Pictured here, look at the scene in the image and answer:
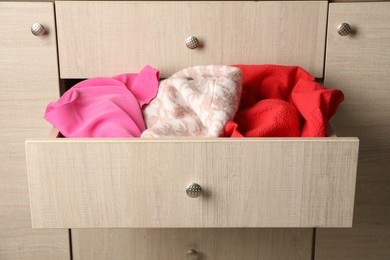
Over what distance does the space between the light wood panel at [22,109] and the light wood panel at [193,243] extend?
0.20ft

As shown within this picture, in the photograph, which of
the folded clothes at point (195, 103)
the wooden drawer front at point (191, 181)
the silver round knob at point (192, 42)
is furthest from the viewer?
the silver round knob at point (192, 42)

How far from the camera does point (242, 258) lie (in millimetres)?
1031

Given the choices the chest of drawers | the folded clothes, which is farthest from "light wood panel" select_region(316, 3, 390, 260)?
the folded clothes

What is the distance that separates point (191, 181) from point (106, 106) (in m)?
0.22

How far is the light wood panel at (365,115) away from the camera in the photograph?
0.92 m

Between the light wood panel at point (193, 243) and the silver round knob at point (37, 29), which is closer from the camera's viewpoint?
the silver round knob at point (37, 29)

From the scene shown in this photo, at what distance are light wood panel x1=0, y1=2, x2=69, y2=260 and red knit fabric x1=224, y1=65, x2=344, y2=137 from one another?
333 millimetres

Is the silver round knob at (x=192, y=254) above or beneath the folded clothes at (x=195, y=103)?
beneath

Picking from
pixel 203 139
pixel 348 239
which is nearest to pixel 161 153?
pixel 203 139

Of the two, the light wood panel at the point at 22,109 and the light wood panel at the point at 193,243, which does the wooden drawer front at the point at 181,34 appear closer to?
the light wood panel at the point at 22,109

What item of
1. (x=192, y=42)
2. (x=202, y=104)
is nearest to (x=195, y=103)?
(x=202, y=104)

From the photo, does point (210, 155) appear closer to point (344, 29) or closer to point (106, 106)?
point (106, 106)

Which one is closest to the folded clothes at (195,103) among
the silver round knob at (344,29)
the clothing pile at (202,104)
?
the clothing pile at (202,104)

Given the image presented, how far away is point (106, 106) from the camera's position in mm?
882
